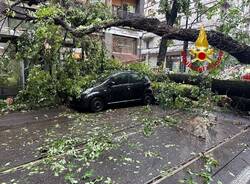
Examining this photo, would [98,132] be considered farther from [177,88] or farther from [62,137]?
[177,88]

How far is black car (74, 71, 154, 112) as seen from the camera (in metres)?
10.0

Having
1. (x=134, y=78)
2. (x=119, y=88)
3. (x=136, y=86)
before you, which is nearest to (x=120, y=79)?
(x=119, y=88)

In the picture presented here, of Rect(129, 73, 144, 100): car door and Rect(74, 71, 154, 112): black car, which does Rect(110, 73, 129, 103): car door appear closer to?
Rect(74, 71, 154, 112): black car

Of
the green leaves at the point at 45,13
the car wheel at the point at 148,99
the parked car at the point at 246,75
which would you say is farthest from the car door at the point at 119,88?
the parked car at the point at 246,75

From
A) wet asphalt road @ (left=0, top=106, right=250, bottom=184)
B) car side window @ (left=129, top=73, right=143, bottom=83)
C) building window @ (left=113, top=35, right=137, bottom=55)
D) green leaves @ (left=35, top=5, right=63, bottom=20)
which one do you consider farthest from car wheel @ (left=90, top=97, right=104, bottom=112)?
building window @ (left=113, top=35, right=137, bottom=55)

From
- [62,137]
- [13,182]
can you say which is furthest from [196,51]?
[13,182]

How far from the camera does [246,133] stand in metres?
7.84

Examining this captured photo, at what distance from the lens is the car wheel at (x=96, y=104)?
10062mm

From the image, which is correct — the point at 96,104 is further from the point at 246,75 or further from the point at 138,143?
the point at 246,75

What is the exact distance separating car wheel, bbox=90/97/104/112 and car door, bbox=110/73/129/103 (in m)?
0.52

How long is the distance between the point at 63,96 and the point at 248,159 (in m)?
7.79

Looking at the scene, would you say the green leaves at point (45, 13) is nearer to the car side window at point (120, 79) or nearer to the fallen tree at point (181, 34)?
the fallen tree at point (181, 34)

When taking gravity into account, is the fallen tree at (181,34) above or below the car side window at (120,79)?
above

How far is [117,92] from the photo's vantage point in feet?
35.3
